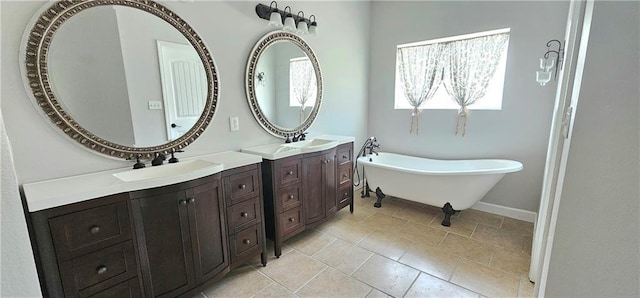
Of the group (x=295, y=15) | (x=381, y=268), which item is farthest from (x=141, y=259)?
(x=295, y=15)

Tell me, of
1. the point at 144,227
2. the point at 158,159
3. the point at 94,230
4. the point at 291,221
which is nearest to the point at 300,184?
the point at 291,221

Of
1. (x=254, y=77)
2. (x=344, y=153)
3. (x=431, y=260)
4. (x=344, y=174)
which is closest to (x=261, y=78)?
(x=254, y=77)

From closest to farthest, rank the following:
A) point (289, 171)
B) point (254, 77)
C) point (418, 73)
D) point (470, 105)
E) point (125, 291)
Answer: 1. point (125, 291)
2. point (289, 171)
3. point (254, 77)
4. point (470, 105)
5. point (418, 73)

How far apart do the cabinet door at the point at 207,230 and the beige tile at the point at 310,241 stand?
76cm

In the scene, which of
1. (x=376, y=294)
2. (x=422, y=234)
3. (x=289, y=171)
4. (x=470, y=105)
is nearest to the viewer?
(x=376, y=294)

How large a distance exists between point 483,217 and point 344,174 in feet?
5.52

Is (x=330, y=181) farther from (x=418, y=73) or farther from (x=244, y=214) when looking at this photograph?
(x=418, y=73)

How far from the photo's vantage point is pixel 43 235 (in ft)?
3.80

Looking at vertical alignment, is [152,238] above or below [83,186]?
below

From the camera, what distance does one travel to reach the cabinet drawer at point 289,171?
86.8 inches

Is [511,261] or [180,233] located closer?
[180,233]

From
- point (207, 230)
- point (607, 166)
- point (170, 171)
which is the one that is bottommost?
point (207, 230)

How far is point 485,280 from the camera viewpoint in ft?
6.39

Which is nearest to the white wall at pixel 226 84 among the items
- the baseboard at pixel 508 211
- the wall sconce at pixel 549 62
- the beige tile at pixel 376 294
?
the beige tile at pixel 376 294
